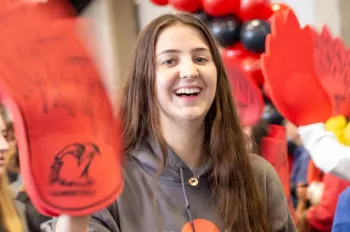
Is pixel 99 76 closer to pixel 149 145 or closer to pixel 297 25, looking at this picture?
pixel 149 145

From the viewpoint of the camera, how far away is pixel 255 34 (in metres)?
2.15

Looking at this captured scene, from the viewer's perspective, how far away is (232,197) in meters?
0.97

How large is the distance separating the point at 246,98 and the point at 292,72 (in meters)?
0.49

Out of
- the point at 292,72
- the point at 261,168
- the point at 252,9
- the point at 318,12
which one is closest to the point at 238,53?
the point at 252,9

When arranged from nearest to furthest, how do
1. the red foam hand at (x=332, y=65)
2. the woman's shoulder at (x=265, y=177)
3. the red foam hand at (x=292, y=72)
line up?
1. the woman's shoulder at (x=265, y=177)
2. the red foam hand at (x=292, y=72)
3. the red foam hand at (x=332, y=65)

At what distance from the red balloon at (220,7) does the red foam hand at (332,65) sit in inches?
27.3

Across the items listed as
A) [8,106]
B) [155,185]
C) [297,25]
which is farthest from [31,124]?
[297,25]

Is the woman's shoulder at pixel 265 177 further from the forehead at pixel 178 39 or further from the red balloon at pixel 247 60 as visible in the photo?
the red balloon at pixel 247 60

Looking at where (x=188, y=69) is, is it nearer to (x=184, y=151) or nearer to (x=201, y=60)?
(x=201, y=60)

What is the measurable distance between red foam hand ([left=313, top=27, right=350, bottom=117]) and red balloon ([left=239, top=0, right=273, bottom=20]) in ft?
2.13

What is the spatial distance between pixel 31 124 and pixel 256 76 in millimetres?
1752

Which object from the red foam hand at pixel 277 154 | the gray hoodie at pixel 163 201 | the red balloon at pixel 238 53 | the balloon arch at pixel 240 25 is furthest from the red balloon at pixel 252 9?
the gray hoodie at pixel 163 201

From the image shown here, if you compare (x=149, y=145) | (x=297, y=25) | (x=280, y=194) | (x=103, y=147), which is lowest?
Answer: (x=280, y=194)

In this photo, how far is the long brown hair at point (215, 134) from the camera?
3.14 feet
